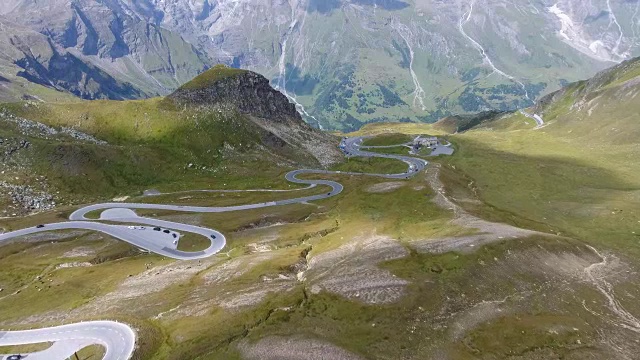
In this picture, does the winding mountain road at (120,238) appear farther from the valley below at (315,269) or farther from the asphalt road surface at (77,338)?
the valley below at (315,269)

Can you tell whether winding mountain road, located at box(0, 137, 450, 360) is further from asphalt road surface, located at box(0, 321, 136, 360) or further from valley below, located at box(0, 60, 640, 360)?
valley below, located at box(0, 60, 640, 360)

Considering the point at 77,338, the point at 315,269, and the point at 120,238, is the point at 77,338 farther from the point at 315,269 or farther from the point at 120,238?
the point at 120,238

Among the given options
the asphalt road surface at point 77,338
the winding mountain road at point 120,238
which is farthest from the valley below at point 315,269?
the winding mountain road at point 120,238

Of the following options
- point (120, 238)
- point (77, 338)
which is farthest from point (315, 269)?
point (120, 238)

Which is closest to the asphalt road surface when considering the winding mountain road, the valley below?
the winding mountain road

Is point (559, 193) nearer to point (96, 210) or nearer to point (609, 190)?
point (609, 190)

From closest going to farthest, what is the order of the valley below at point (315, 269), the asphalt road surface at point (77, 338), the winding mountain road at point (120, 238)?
the valley below at point (315, 269)
the asphalt road surface at point (77, 338)
the winding mountain road at point (120, 238)

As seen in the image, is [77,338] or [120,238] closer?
[77,338]

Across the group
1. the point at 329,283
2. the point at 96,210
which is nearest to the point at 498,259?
the point at 329,283
